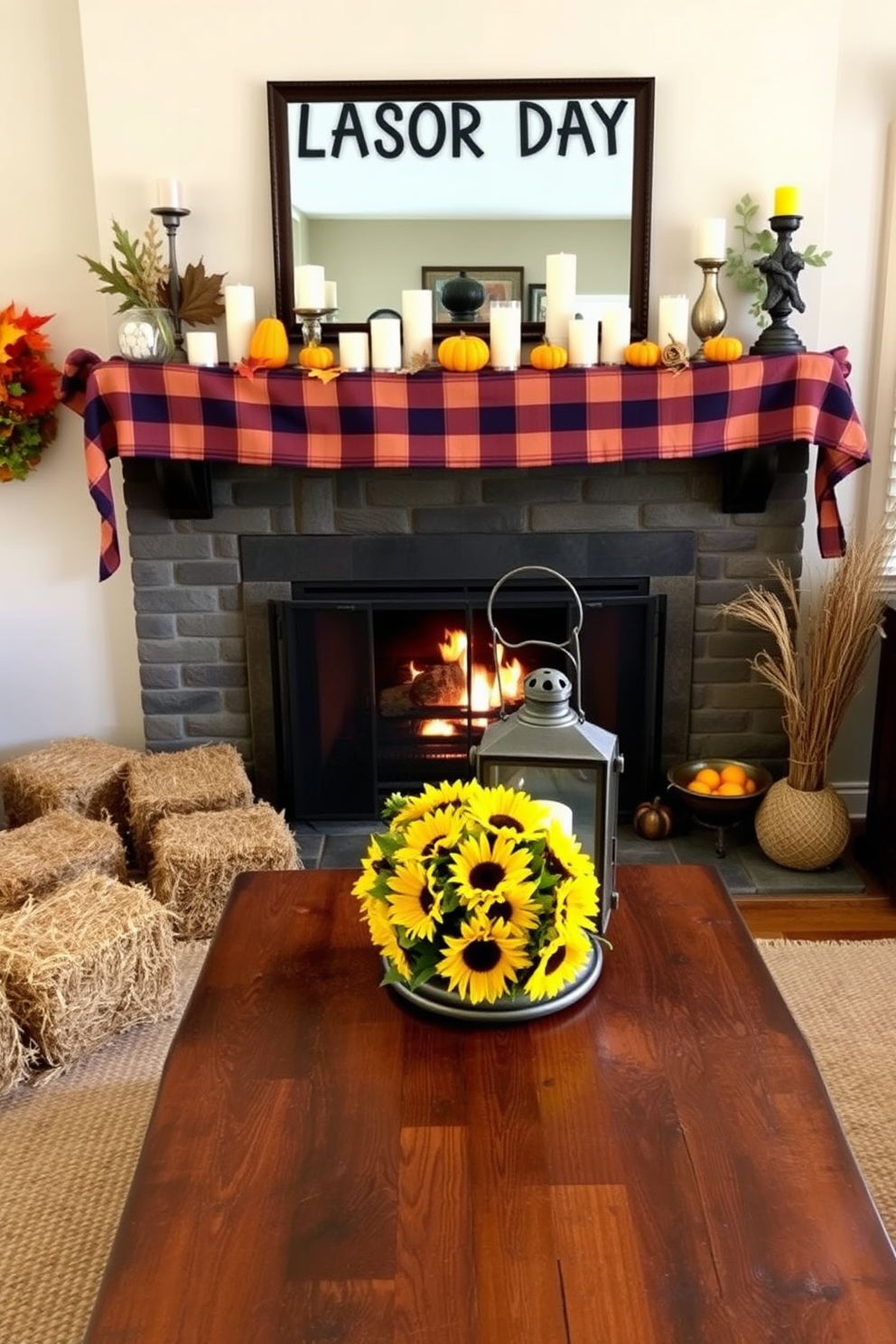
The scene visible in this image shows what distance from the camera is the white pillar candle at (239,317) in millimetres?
2688

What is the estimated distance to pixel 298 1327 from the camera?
109cm

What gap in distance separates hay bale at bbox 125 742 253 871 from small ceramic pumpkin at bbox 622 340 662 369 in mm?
1426

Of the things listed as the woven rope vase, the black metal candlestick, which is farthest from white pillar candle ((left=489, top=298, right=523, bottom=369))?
the woven rope vase

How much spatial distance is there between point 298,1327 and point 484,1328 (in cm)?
18

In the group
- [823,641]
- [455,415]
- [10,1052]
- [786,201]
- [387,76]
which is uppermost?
[387,76]

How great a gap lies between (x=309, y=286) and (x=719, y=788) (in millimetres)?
1652

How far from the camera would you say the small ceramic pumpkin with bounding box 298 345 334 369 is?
8.80ft

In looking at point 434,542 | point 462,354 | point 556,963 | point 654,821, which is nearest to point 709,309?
point 462,354

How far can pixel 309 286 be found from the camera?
267 centimetres

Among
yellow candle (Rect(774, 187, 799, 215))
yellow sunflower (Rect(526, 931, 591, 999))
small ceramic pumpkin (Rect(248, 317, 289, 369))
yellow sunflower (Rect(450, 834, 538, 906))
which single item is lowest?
yellow sunflower (Rect(526, 931, 591, 999))

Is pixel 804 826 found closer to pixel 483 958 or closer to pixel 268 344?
pixel 483 958

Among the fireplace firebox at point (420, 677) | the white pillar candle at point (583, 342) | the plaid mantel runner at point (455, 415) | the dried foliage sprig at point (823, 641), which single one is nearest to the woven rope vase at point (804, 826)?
the dried foliage sprig at point (823, 641)

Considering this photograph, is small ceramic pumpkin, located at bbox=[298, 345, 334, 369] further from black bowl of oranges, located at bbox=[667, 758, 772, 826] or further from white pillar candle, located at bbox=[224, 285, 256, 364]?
black bowl of oranges, located at bbox=[667, 758, 772, 826]

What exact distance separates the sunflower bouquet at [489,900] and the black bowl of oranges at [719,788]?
1.53 meters
